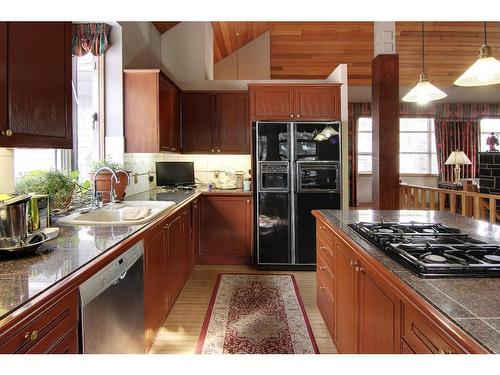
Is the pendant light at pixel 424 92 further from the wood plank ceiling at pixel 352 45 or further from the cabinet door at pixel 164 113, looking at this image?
the wood plank ceiling at pixel 352 45

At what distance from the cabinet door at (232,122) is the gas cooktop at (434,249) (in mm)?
2978

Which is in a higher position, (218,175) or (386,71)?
(386,71)

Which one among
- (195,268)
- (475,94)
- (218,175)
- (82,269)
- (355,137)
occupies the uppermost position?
(475,94)

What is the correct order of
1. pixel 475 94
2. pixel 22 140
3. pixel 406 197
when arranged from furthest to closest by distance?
1. pixel 475 94
2. pixel 406 197
3. pixel 22 140

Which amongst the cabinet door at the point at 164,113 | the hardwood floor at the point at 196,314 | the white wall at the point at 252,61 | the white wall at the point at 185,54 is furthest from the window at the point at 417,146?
the cabinet door at the point at 164,113

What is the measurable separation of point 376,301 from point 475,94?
9268 millimetres

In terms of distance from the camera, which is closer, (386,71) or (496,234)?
(496,234)

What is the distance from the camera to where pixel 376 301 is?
1.43 metres

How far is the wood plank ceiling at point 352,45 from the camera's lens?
6094mm

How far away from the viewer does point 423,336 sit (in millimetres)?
1013

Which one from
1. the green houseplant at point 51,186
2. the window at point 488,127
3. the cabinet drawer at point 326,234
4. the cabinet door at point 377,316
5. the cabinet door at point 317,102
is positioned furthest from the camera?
the window at point 488,127

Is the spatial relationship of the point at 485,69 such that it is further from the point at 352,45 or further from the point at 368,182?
the point at 368,182
